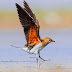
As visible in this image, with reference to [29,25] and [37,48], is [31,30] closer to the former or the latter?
[29,25]

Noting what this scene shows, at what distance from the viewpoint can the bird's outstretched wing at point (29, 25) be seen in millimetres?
23031

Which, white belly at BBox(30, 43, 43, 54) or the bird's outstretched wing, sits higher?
the bird's outstretched wing

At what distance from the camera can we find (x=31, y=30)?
2388 cm

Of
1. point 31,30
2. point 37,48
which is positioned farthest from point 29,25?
point 37,48

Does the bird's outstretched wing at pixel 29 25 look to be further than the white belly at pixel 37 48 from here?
No

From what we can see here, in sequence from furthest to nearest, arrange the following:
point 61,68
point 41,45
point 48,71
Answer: point 41,45 → point 61,68 → point 48,71

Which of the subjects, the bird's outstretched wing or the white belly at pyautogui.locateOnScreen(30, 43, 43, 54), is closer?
the bird's outstretched wing

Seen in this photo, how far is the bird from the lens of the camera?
75.8 ft

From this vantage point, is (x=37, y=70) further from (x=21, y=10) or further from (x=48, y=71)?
(x=21, y=10)

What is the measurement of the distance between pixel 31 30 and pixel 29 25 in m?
0.44

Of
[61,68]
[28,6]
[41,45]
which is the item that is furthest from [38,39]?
[61,68]

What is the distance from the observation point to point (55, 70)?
1992 cm

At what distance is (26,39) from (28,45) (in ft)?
1.74

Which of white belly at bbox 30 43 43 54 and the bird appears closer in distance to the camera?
the bird
